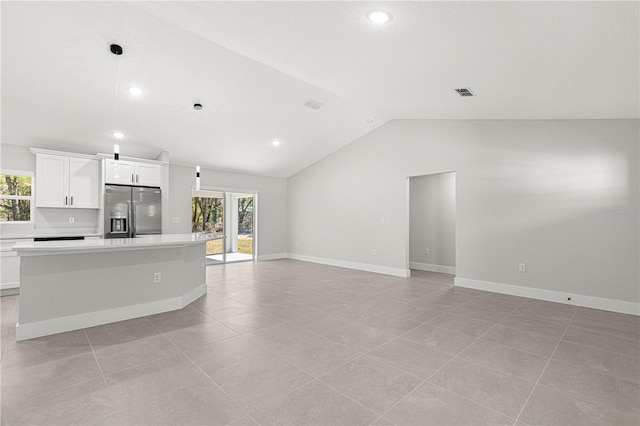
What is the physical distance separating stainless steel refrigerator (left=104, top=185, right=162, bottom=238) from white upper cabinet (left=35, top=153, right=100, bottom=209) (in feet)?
1.04

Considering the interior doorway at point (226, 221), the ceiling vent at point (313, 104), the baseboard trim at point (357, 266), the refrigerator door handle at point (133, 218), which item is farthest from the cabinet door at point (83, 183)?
the baseboard trim at point (357, 266)

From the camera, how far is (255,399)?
1.98 meters

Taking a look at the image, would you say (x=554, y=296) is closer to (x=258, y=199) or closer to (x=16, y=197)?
(x=258, y=199)

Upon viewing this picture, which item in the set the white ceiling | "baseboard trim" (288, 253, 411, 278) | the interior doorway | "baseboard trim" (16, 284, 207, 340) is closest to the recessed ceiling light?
the white ceiling

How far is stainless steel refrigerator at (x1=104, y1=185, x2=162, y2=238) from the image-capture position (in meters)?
5.53

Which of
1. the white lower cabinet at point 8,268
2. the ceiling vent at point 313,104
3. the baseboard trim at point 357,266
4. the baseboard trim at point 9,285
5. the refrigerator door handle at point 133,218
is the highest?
the ceiling vent at point 313,104

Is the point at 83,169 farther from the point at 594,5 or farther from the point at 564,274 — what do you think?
the point at 564,274

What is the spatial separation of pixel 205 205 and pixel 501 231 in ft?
20.9

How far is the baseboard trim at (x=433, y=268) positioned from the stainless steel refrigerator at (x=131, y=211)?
5.64 meters

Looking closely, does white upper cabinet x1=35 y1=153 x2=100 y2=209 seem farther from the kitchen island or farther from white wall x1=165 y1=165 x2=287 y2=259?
the kitchen island

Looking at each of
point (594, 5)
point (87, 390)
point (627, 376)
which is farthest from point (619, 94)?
point (87, 390)

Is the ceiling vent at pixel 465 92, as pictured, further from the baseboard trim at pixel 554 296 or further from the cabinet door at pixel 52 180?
the cabinet door at pixel 52 180

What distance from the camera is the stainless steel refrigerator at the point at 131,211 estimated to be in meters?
5.53

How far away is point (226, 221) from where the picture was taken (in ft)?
28.6
